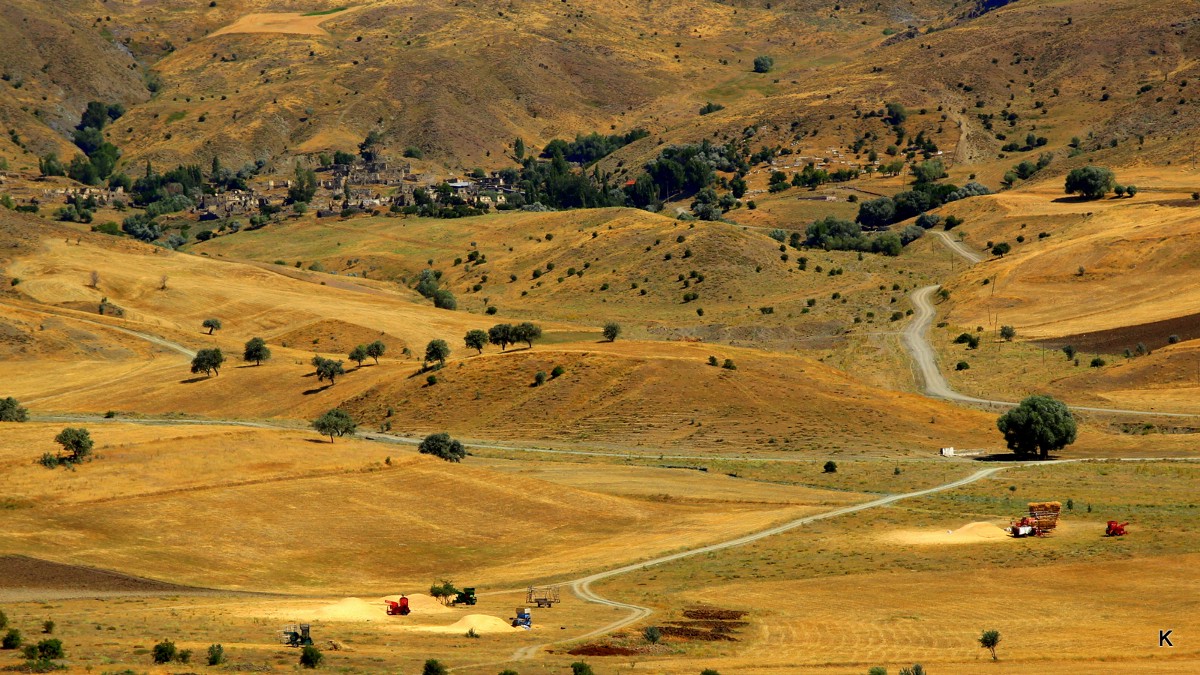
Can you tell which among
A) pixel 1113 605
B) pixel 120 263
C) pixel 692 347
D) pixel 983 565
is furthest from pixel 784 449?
pixel 120 263

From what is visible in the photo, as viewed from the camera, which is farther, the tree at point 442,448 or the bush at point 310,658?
the tree at point 442,448

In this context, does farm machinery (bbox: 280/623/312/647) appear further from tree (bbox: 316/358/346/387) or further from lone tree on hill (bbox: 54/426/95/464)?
tree (bbox: 316/358/346/387)

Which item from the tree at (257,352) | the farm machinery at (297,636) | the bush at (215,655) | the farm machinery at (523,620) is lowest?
the bush at (215,655)

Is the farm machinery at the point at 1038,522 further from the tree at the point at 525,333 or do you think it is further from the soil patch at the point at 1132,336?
the soil patch at the point at 1132,336

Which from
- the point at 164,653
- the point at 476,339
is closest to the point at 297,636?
the point at 164,653

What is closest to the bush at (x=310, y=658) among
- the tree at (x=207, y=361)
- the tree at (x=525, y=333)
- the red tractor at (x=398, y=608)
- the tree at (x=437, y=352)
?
the red tractor at (x=398, y=608)

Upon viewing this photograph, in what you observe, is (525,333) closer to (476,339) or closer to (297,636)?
(476,339)
